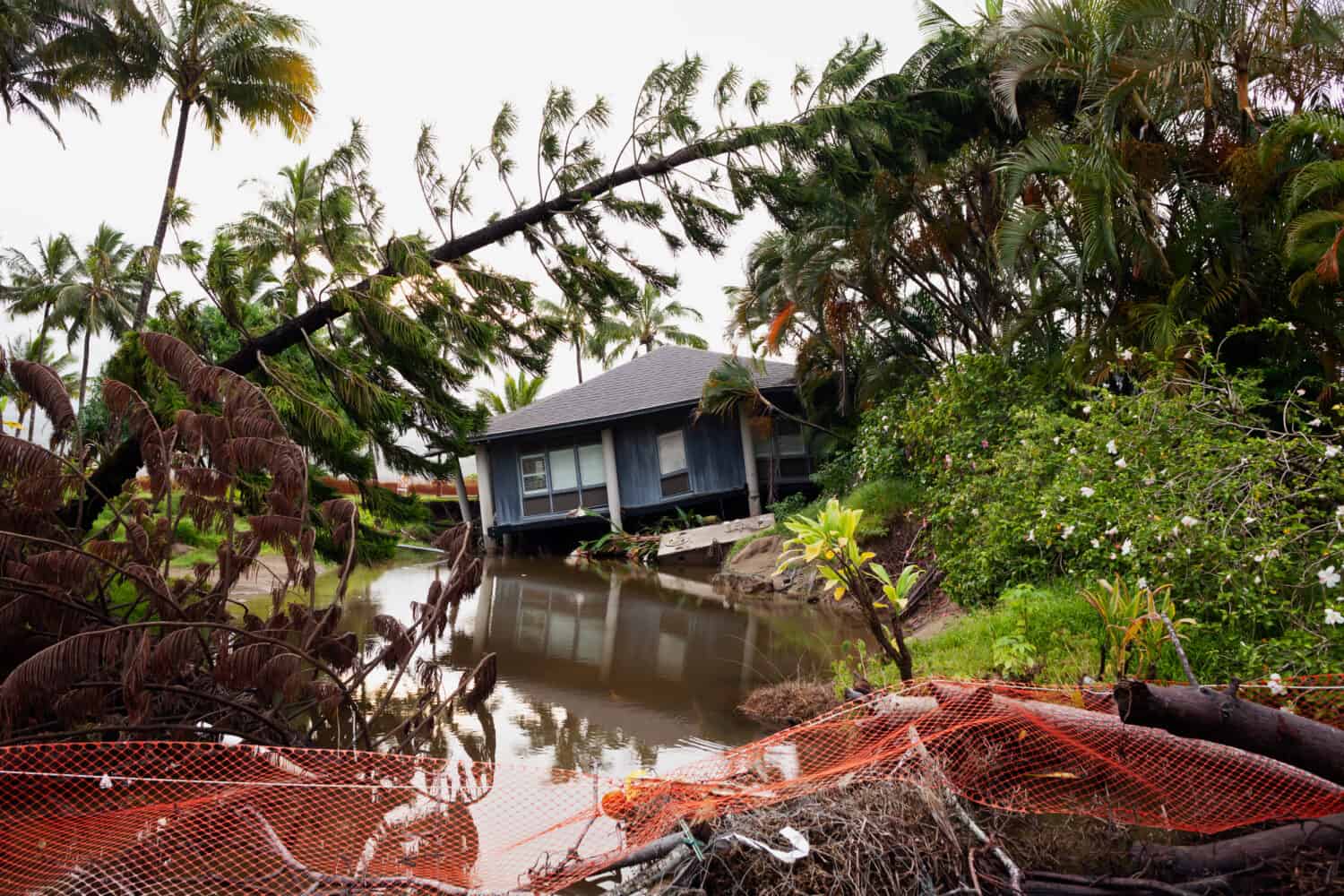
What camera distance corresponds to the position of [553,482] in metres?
24.9

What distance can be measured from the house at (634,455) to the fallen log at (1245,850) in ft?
58.0

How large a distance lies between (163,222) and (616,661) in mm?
11542

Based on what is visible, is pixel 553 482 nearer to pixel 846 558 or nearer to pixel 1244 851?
pixel 846 558

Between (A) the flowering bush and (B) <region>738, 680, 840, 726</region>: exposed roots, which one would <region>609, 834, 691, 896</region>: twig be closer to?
(A) the flowering bush

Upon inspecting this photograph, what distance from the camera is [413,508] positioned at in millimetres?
11836

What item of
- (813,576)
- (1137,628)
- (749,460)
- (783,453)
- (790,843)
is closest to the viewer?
(790,843)

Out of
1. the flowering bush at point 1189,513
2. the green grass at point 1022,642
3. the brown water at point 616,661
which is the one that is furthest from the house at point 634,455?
the green grass at point 1022,642

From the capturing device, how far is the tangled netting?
4.35 m

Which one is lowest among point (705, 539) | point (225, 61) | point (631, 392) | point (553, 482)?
point (705, 539)

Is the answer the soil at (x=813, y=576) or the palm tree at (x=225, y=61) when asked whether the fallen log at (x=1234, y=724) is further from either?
the palm tree at (x=225, y=61)

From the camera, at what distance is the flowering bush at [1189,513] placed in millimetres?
5633

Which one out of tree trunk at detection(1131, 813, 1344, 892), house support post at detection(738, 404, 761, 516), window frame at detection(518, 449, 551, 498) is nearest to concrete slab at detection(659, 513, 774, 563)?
house support post at detection(738, 404, 761, 516)

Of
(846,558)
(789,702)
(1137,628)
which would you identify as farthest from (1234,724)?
(789,702)

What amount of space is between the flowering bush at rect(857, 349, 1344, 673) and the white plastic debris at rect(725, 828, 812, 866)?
2908 millimetres
